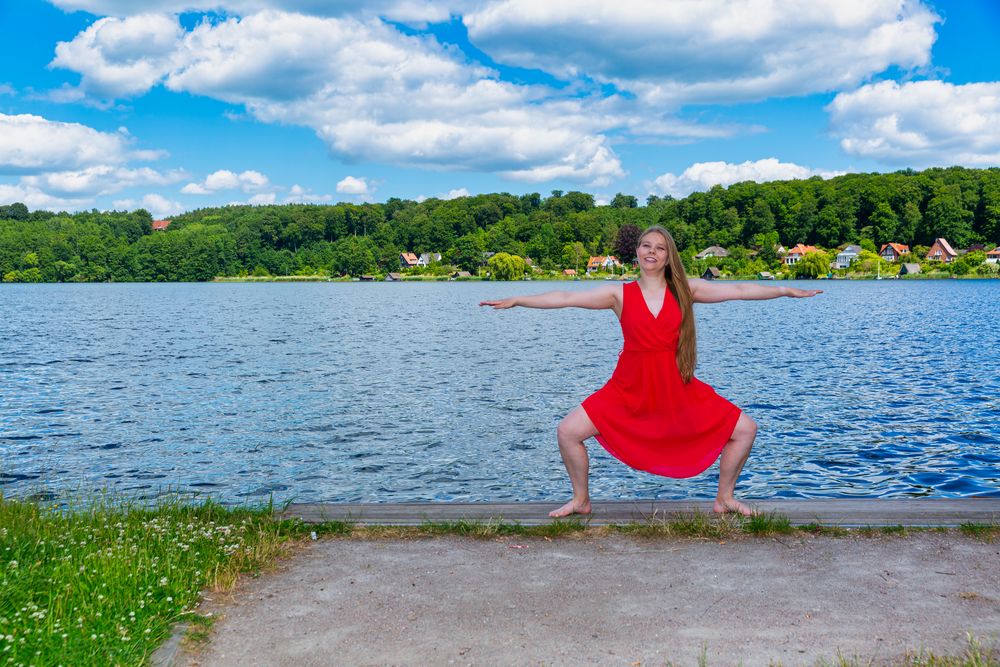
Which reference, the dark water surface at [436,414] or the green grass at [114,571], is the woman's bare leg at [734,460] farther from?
the dark water surface at [436,414]

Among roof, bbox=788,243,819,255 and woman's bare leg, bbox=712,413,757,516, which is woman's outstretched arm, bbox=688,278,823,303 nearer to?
woman's bare leg, bbox=712,413,757,516

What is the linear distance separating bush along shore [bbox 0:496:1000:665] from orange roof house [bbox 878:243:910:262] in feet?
596

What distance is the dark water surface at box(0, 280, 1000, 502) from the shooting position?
1283cm

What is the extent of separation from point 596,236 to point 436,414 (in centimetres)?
17412

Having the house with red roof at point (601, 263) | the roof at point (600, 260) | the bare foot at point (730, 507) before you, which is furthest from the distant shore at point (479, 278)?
the bare foot at point (730, 507)

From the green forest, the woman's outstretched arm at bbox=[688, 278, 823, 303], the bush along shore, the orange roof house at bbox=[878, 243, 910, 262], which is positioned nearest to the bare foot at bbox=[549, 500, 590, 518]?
the bush along shore

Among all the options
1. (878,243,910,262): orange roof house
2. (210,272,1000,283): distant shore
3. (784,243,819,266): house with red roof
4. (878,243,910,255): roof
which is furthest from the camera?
(878,243,910,262): orange roof house

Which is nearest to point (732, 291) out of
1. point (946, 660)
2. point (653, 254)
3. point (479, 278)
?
point (653, 254)

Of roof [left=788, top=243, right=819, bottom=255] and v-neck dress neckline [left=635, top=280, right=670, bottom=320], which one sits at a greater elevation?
roof [left=788, top=243, right=819, bottom=255]

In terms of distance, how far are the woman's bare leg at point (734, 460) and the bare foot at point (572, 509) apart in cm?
101

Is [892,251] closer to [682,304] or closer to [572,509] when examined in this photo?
[682,304]

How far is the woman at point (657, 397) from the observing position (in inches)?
243

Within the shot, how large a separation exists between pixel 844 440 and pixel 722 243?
173 meters

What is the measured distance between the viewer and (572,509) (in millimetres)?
6441
